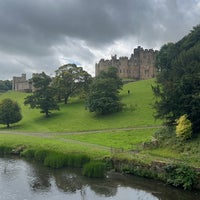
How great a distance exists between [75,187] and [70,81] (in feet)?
192

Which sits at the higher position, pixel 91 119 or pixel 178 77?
pixel 178 77

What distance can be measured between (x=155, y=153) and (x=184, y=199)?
11054 millimetres

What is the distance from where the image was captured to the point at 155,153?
36781mm

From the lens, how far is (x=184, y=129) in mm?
37000

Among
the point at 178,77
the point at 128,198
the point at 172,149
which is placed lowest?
the point at 128,198

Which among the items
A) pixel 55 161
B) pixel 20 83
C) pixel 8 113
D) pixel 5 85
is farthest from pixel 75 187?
pixel 5 85

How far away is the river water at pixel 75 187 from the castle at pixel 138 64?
339 feet

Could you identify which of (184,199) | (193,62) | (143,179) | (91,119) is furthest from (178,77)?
(91,119)

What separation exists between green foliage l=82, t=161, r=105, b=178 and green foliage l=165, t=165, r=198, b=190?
6.09 meters

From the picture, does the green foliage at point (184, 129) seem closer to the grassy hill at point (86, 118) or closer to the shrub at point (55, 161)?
the shrub at point (55, 161)

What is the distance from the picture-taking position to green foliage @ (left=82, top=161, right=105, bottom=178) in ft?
105

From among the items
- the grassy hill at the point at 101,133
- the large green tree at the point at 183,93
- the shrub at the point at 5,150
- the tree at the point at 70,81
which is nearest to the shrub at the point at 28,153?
the grassy hill at the point at 101,133

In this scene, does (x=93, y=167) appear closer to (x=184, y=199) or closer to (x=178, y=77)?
(x=184, y=199)

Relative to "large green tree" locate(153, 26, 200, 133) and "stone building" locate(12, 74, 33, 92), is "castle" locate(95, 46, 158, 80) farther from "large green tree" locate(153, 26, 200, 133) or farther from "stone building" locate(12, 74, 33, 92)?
"large green tree" locate(153, 26, 200, 133)
